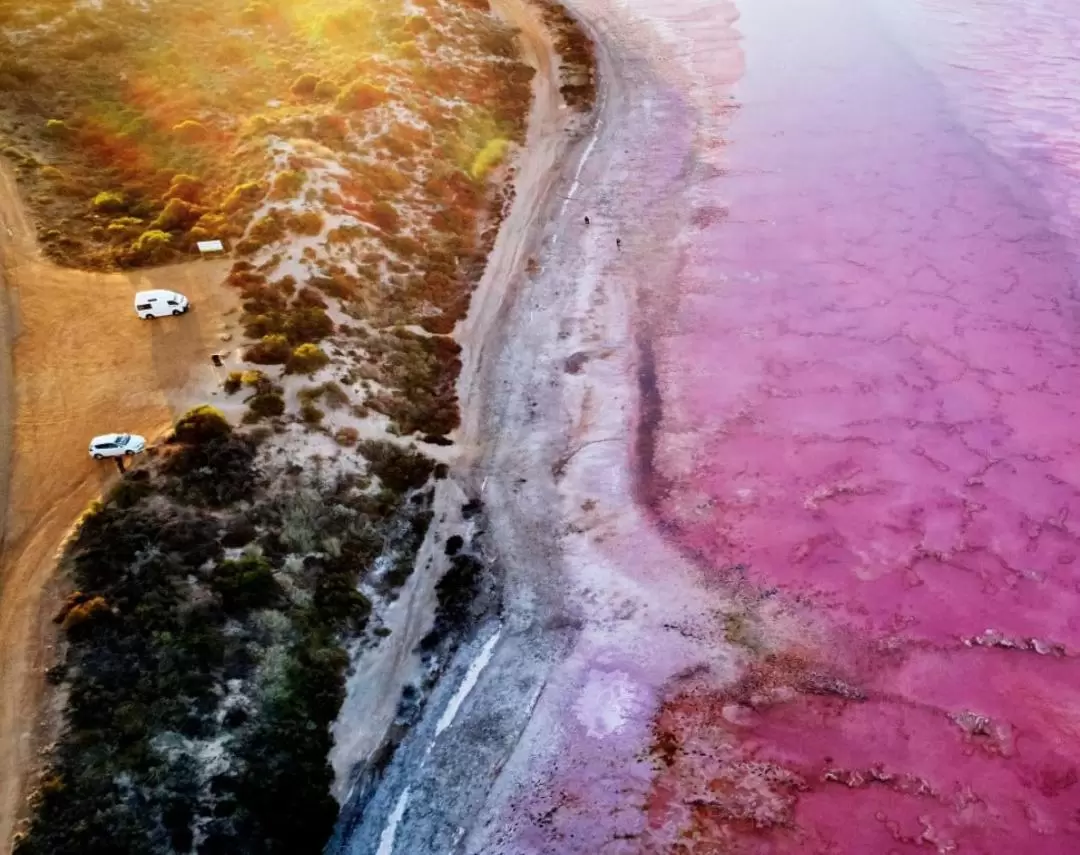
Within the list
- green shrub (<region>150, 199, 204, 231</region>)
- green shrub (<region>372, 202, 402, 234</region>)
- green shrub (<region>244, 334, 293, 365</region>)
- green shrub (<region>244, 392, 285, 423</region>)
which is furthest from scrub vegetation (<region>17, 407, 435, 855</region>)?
green shrub (<region>372, 202, 402, 234</region>)

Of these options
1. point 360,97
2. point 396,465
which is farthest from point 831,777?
point 360,97

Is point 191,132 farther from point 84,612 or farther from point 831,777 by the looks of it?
point 831,777

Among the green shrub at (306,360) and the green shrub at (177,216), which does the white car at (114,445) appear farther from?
the green shrub at (177,216)

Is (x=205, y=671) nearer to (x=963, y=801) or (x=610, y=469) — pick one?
(x=610, y=469)

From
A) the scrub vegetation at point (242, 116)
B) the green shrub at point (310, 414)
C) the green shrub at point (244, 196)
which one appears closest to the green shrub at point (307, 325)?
the green shrub at point (310, 414)

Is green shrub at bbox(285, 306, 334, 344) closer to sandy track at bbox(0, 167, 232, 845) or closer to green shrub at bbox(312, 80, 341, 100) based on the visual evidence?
sandy track at bbox(0, 167, 232, 845)

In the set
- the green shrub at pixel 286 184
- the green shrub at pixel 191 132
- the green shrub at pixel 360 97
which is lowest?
the green shrub at pixel 286 184
